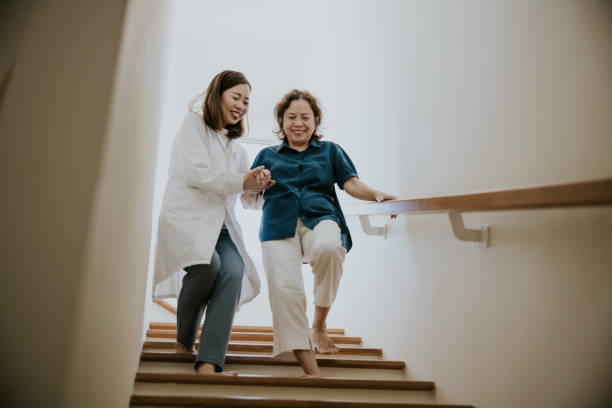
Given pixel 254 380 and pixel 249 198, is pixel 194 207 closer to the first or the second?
pixel 249 198

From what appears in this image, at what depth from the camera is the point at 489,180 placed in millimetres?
1600

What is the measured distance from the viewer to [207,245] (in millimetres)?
1872

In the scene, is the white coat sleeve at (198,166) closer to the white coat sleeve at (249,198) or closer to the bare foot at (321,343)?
the white coat sleeve at (249,198)

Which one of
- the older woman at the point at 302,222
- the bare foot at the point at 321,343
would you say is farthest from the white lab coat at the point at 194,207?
the bare foot at the point at 321,343

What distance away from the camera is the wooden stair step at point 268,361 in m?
1.93

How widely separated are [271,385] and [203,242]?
2.15 feet

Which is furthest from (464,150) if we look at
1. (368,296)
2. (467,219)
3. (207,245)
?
(368,296)

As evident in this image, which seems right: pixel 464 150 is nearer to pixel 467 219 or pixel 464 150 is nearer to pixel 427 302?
pixel 467 219

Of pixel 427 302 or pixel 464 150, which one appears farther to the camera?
pixel 427 302

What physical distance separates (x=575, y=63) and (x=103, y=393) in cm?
151

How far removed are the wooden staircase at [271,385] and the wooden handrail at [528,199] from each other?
72 centimetres

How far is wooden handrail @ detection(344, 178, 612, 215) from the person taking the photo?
2.93 feet

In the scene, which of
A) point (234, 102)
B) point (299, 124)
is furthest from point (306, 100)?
point (234, 102)

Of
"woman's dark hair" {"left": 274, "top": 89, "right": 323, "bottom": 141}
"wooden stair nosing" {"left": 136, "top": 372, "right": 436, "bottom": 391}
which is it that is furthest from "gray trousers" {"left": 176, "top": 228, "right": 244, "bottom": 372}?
"woman's dark hair" {"left": 274, "top": 89, "right": 323, "bottom": 141}
